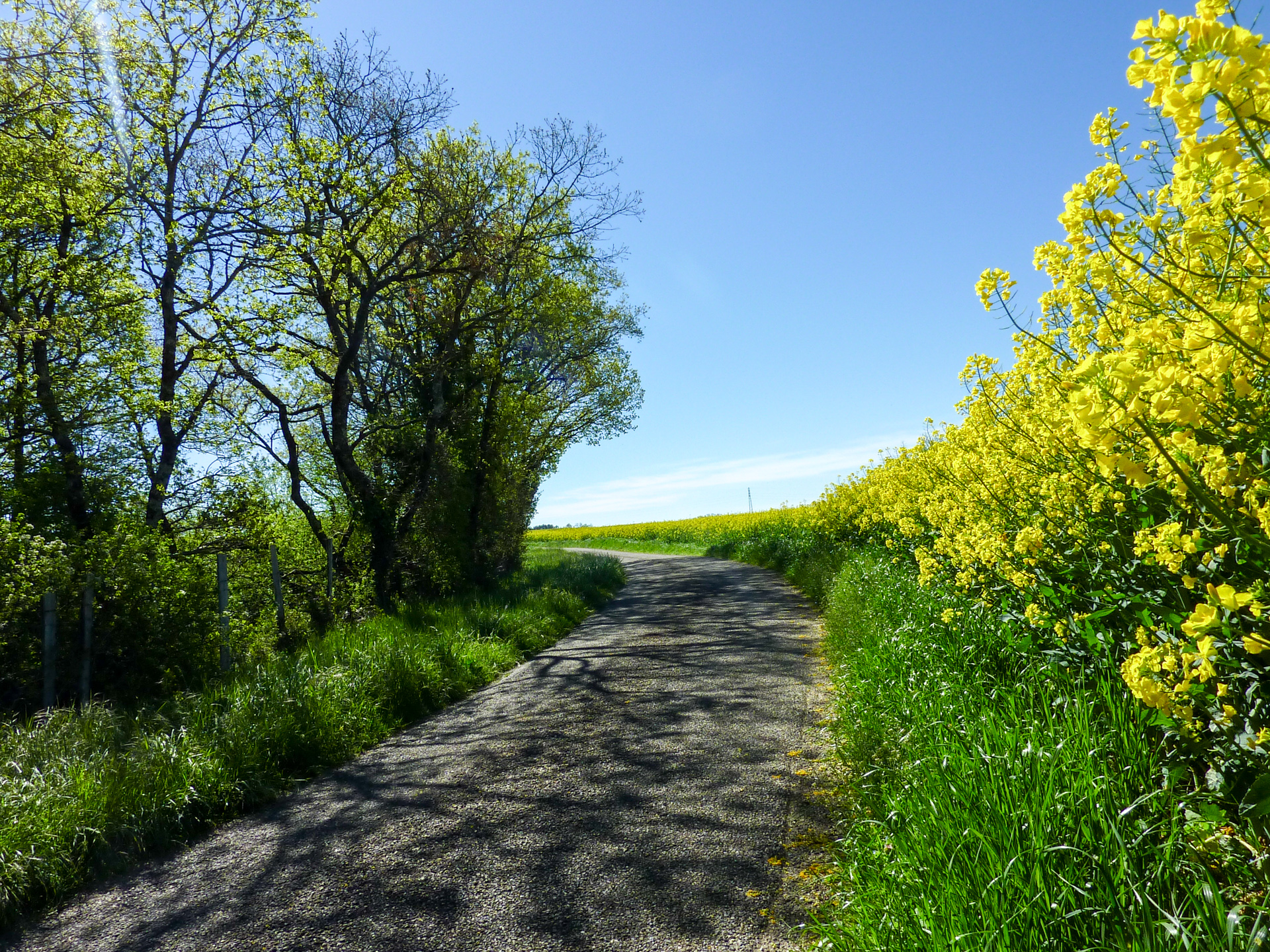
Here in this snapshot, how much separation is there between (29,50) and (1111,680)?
14137 mm

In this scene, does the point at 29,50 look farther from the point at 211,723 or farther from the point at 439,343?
the point at 211,723

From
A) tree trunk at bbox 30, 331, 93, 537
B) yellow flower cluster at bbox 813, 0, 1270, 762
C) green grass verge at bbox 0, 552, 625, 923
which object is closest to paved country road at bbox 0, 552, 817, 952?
green grass verge at bbox 0, 552, 625, 923

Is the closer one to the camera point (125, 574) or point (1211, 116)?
point (1211, 116)

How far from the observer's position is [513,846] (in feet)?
12.4

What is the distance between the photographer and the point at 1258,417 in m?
2.21

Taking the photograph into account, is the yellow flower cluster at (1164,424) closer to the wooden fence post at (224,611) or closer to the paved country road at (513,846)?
the paved country road at (513,846)

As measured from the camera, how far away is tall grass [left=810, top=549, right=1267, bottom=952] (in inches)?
81.9

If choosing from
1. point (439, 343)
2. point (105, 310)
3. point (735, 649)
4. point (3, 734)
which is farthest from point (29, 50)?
point (735, 649)

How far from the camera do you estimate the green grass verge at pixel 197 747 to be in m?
3.94

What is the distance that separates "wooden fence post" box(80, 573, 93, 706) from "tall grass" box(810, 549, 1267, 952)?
674 cm

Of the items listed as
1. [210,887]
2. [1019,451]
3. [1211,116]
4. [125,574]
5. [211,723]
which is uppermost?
[1211,116]

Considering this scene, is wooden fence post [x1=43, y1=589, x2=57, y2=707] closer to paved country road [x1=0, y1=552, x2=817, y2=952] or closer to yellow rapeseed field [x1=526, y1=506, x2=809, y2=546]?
paved country road [x1=0, y1=552, x2=817, y2=952]

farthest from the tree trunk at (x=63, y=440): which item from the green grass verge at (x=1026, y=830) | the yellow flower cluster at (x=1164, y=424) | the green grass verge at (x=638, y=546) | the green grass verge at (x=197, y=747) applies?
the green grass verge at (x=638, y=546)

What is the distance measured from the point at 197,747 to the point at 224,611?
3.19 meters
